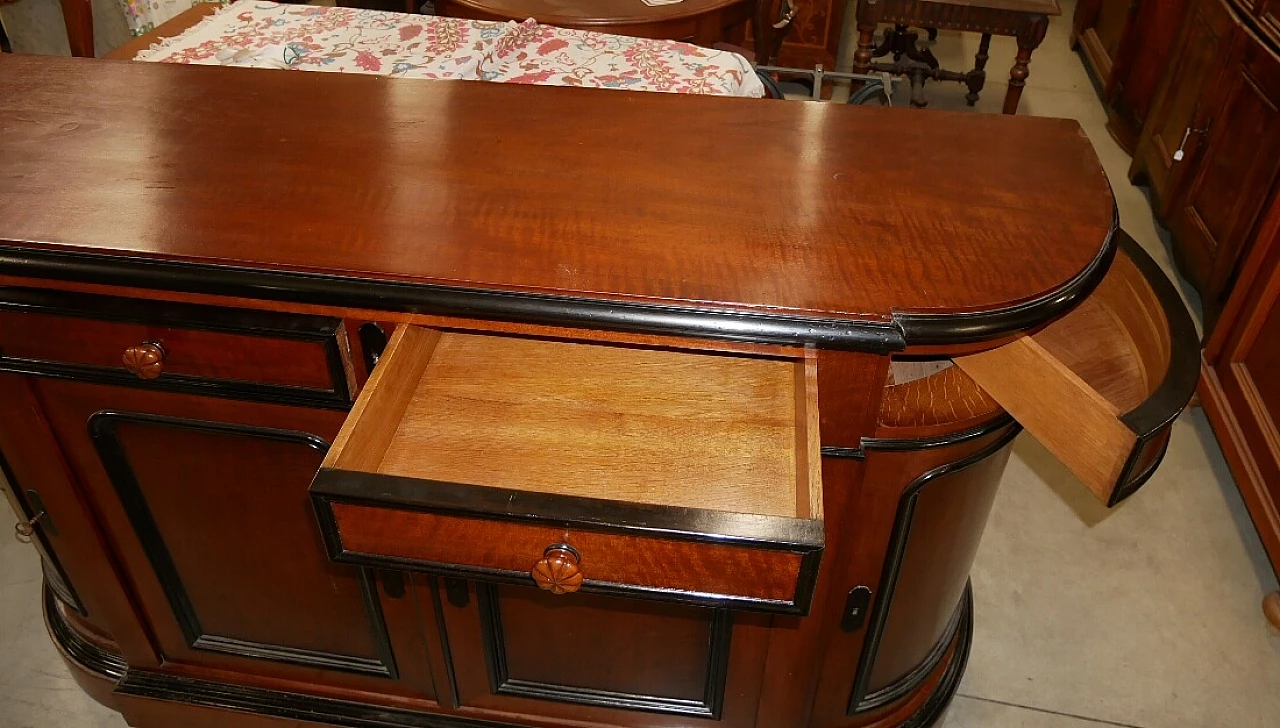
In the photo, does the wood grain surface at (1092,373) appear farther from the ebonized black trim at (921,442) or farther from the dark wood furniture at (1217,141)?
the dark wood furniture at (1217,141)

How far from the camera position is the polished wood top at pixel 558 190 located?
0.88 m

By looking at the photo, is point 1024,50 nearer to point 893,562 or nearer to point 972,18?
point 972,18

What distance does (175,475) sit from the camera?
110 centimetres

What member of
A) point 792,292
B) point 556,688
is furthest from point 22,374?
point 792,292

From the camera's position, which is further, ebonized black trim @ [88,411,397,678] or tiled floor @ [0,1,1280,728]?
tiled floor @ [0,1,1280,728]

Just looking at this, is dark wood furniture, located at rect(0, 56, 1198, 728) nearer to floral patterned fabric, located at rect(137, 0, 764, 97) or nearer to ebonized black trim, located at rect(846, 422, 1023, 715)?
ebonized black trim, located at rect(846, 422, 1023, 715)

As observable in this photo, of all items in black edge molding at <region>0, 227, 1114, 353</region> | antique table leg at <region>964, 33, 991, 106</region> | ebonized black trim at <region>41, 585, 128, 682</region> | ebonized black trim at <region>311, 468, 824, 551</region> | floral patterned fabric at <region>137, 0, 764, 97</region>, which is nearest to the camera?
ebonized black trim at <region>311, 468, 824, 551</region>

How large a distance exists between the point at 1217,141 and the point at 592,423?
2059 millimetres

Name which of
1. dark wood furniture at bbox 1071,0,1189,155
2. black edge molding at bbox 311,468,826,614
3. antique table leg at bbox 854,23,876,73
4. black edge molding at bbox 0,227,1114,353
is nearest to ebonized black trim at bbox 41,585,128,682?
black edge molding at bbox 0,227,1114,353

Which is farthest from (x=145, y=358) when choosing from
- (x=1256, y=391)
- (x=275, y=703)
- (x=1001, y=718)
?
(x=1256, y=391)

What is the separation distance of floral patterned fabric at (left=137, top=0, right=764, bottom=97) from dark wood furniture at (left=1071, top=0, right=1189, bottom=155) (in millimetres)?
1827

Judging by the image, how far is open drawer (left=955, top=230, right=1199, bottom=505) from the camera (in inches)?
34.0

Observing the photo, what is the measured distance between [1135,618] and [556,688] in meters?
1.11

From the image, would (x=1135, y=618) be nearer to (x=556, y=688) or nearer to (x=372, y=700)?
(x=556, y=688)
